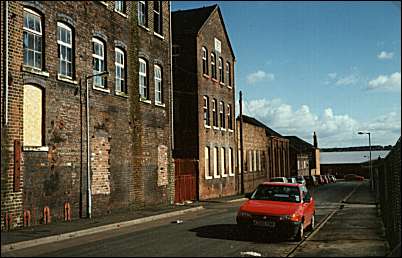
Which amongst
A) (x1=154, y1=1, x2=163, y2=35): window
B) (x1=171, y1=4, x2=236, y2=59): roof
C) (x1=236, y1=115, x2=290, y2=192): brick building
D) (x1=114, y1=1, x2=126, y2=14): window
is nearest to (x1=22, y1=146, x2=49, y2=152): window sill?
(x1=114, y1=1, x2=126, y2=14): window

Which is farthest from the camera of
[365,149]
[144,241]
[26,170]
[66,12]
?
[365,149]

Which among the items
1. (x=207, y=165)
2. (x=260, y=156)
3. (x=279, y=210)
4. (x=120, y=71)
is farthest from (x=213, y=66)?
(x=279, y=210)

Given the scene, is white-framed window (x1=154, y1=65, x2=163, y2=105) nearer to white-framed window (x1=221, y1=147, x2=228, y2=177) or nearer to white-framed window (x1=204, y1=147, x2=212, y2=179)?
white-framed window (x1=204, y1=147, x2=212, y2=179)

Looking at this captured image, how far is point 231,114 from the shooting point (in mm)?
44188

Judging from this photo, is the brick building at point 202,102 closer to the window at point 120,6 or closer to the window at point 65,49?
the window at point 120,6

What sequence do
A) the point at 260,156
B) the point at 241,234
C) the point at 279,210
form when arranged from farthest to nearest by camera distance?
the point at 260,156 < the point at 241,234 < the point at 279,210

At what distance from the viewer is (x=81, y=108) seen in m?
20.2

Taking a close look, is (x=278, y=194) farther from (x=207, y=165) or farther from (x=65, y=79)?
(x=207, y=165)

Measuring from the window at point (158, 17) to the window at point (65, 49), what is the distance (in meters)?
8.82

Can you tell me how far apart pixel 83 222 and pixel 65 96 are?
4.64 meters

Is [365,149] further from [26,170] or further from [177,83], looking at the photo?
[26,170]

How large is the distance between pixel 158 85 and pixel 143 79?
2.00 m

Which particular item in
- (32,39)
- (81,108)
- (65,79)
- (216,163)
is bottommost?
(216,163)

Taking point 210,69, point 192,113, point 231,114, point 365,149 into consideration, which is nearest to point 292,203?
point 192,113
